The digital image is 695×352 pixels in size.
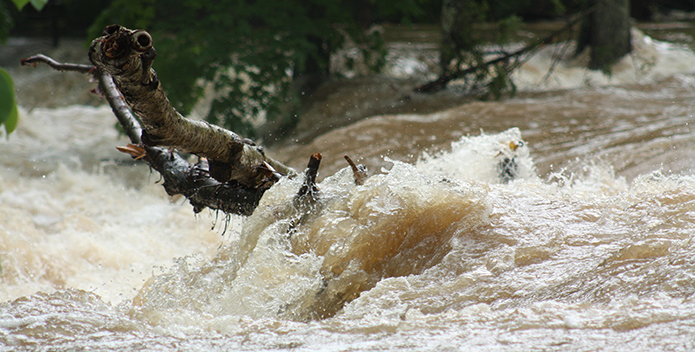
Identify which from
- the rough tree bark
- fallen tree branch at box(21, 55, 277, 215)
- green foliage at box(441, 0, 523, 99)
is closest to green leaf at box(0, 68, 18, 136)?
the rough tree bark

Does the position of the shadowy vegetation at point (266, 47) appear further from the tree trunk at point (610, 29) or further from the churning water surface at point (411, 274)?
the churning water surface at point (411, 274)

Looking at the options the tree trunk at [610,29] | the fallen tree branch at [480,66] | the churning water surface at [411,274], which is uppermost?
the tree trunk at [610,29]

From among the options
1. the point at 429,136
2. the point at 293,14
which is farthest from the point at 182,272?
the point at 293,14

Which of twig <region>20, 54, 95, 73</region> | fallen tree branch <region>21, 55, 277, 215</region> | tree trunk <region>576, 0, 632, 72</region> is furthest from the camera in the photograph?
tree trunk <region>576, 0, 632, 72</region>

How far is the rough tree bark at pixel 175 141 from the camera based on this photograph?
132 centimetres

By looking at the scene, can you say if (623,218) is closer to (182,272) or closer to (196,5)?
(182,272)

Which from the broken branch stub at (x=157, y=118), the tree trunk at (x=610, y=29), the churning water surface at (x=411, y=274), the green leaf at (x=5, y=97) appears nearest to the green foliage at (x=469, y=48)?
the tree trunk at (x=610, y=29)

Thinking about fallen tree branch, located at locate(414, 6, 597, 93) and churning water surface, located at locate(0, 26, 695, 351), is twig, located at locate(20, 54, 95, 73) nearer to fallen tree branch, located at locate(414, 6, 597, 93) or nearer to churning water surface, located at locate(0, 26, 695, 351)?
churning water surface, located at locate(0, 26, 695, 351)

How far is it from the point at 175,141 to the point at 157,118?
0.15 meters

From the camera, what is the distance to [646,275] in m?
1.73

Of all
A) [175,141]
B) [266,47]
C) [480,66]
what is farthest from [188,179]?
[480,66]

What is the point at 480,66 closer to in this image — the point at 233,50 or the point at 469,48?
the point at 469,48

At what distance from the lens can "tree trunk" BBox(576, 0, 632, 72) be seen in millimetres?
7727

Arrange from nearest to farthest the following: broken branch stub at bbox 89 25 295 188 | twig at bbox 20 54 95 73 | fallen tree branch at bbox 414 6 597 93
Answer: broken branch stub at bbox 89 25 295 188 < twig at bbox 20 54 95 73 < fallen tree branch at bbox 414 6 597 93
